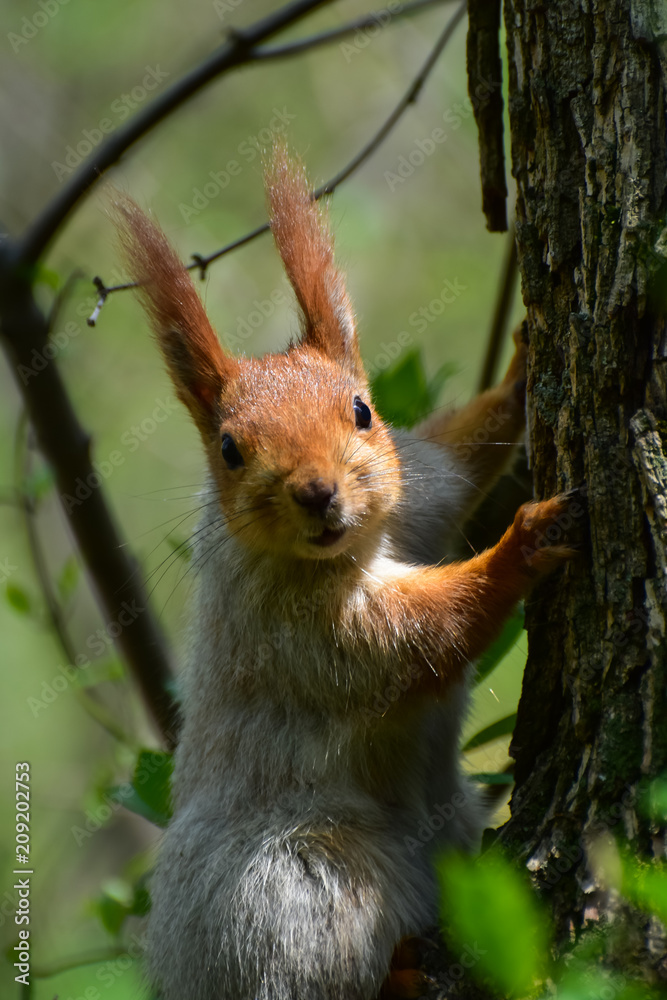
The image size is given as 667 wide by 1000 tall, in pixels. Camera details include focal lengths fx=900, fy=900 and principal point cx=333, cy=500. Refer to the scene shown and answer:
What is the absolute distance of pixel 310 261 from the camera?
3.40 metres

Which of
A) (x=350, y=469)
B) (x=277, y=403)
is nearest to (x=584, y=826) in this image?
(x=350, y=469)

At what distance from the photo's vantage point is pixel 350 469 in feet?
9.89

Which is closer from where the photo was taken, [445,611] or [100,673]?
[445,611]

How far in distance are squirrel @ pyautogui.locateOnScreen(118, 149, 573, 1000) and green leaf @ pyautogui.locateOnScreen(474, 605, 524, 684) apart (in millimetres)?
171

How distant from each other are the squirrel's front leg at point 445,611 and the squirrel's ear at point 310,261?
38.1 inches

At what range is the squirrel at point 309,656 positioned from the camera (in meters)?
2.83

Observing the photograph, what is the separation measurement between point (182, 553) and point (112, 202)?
1.29 meters

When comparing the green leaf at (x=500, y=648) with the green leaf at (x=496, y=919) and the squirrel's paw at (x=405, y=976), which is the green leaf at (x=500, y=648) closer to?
→ the squirrel's paw at (x=405, y=976)

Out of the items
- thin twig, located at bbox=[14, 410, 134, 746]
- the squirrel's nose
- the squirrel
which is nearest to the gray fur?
the squirrel

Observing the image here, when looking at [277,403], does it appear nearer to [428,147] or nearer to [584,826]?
[584,826]

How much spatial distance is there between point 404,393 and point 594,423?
143 cm

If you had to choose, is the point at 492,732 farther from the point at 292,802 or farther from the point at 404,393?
the point at 404,393

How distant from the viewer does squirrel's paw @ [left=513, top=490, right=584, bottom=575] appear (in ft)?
8.16

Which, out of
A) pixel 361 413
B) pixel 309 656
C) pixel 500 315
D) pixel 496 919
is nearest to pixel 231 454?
pixel 361 413
